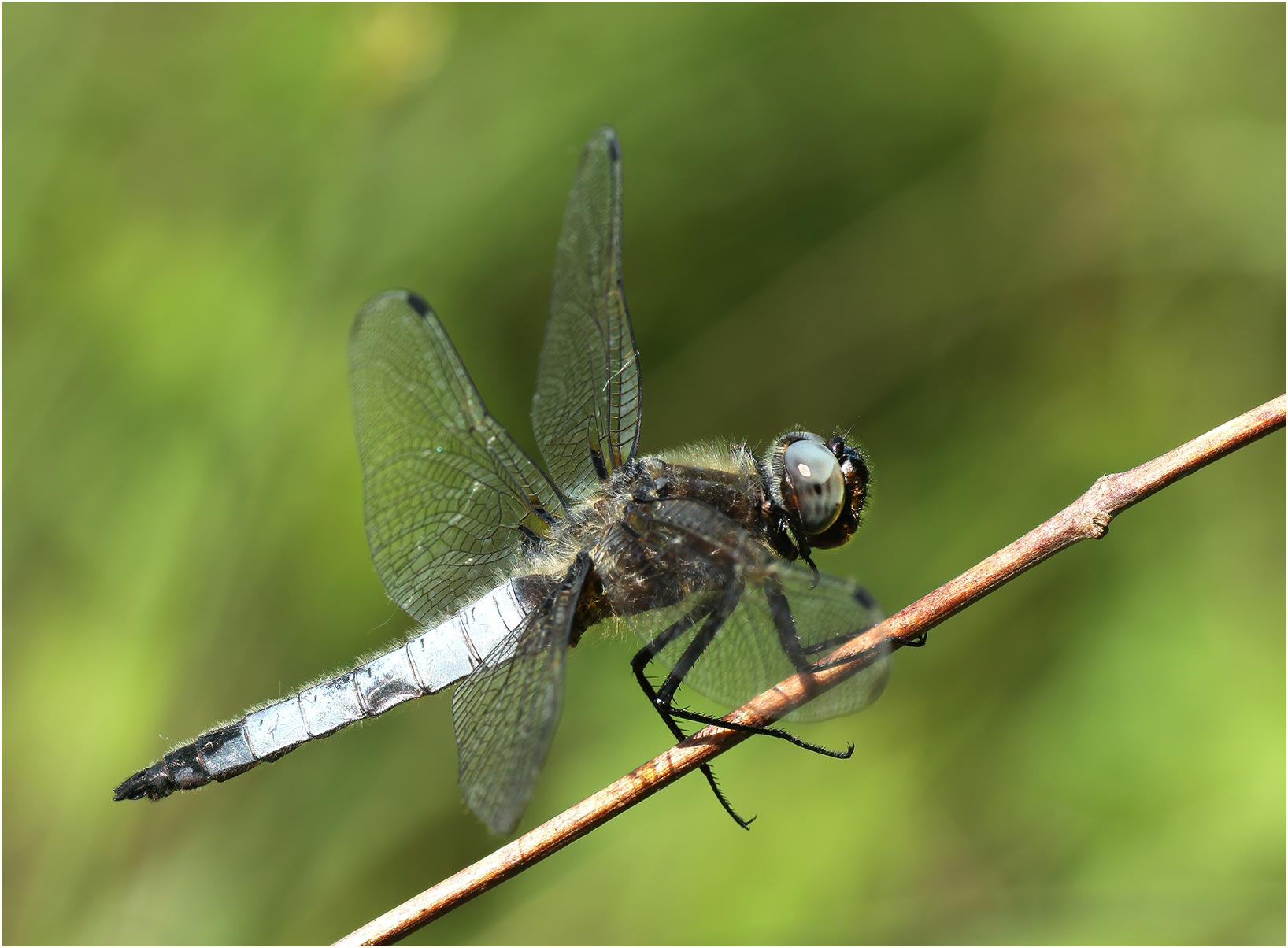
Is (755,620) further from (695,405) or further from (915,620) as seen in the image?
(695,405)

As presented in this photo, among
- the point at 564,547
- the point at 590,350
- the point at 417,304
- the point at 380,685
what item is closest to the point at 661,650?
the point at 564,547

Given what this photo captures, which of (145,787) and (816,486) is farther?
(816,486)

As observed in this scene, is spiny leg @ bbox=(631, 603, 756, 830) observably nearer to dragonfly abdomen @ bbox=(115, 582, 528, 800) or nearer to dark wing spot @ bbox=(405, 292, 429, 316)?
dragonfly abdomen @ bbox=(115, 582, 528, 800)

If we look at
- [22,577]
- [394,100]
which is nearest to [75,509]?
[22,577]

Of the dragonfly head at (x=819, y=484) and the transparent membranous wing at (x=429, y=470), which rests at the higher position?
the transparent membranous wing at (x=429, y=470)

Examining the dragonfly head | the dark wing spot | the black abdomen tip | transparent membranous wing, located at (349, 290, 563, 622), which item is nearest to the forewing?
transparent membranous wing, located at (349, 290, 563, 622)

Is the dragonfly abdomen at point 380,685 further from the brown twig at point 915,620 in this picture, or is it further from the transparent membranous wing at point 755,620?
the brown twig at point 915,620

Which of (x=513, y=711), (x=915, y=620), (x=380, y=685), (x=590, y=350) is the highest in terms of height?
(x=590, y=350)

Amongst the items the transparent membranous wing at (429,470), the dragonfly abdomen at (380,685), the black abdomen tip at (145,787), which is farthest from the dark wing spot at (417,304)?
the black abdomen tip at (145,787)
